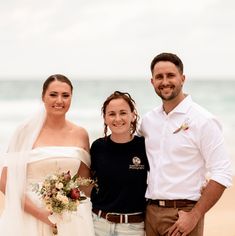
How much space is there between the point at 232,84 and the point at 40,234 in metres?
50.3

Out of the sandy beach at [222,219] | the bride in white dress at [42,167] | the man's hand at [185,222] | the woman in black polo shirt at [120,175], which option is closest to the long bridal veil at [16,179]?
the bride in white dress at [42,167]

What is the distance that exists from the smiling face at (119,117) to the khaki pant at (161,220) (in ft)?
2.50

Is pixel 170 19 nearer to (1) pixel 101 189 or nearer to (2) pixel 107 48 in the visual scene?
(2) pixel 107 48

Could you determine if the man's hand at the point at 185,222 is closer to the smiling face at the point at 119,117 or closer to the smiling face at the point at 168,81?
the smiling face at the point at 119,117

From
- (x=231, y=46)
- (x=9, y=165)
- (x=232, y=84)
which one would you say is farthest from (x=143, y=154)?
(x=232, y=84)

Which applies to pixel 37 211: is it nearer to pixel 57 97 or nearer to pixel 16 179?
pixel 16 179

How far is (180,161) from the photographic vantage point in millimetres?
5203

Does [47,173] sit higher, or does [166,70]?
[166,70]

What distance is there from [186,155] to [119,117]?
0.75 m

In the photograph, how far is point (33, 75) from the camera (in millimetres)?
55406

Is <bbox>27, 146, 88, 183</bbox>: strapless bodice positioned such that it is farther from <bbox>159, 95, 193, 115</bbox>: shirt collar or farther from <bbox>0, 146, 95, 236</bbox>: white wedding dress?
<bbox>159, 95, 193, 115</bbox>: shirt collar

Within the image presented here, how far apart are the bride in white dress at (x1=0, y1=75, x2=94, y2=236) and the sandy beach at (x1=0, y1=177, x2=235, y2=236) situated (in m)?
3.82

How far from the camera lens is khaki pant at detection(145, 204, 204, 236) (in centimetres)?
523

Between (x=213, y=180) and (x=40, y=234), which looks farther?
(x=40, y=234)
